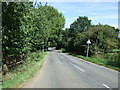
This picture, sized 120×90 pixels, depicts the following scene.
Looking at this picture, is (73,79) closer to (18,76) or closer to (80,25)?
(18,76)

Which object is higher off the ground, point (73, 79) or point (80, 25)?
point (80, 25)

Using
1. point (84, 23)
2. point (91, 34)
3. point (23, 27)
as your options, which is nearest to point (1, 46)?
point (23, 27)

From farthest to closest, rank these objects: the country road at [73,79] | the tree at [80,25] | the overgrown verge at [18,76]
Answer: the tree at [80,25]
the country road at [73,79]
the overgrown verge at [18,76]

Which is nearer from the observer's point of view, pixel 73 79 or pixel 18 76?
pixel 18 76

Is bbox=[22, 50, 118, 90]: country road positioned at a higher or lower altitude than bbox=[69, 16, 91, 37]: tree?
lower

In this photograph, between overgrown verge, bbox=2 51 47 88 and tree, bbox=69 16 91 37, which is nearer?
overgrown verge, bbox=2 51 47 88

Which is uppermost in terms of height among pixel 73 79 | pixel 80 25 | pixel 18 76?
pixel 80 25

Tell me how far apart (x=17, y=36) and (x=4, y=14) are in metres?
1.74

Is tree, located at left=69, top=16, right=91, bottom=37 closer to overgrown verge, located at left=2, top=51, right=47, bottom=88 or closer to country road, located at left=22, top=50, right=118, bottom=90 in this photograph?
country road, located at left=22, top=50, right=118, bottom=90

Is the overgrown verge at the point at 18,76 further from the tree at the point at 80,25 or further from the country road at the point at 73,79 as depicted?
the tree at the point at 80,25

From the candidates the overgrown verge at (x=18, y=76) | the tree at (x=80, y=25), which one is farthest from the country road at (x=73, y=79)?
the tree at (x=80, y=25)

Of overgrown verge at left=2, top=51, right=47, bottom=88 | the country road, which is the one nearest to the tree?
the country road

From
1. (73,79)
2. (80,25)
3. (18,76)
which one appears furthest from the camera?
(80,25)

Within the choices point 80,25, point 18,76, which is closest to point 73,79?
point 18,76
